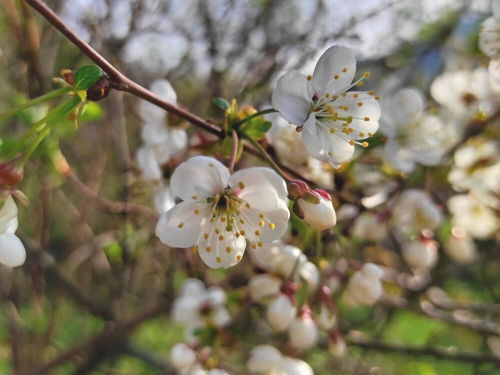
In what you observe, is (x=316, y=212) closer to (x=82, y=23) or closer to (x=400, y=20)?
(x=82, y=23)

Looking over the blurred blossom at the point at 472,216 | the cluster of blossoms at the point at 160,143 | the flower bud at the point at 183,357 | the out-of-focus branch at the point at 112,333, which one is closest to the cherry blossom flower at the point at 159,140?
the cluster of blossoms at the point at 160,143

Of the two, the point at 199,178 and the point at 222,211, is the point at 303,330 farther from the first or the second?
the point at 199,178

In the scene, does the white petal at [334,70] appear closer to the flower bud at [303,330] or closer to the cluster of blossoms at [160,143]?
the cluster of blossoms at [160,143]

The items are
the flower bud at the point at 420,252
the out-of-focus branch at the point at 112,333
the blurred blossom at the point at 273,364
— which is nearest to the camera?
the blurred blossom at the point at 273,364

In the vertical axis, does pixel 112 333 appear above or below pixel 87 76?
below

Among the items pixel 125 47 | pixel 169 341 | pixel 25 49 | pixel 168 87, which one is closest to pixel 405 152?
pixel 168 87

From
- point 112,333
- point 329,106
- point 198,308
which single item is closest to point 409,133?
point 329,106
